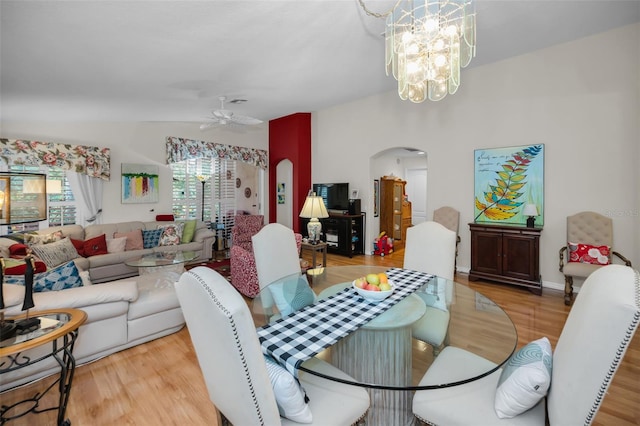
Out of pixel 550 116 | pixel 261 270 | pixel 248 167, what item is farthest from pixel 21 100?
pixel 550 116

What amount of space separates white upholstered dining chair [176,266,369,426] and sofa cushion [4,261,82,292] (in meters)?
1.94

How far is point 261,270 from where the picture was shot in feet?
7.84

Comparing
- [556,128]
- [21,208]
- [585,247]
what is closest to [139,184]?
[21,208]

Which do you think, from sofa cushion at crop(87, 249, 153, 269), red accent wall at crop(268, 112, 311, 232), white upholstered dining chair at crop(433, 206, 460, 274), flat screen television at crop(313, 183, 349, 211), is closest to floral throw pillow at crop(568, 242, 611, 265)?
white upholstered dining chair at crop(433, 206, 460, 274)

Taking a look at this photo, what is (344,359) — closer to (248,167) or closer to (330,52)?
(330,52)

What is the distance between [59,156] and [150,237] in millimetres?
1788

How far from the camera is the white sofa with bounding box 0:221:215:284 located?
411 cm

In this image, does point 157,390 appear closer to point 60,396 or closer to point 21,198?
point 60,396

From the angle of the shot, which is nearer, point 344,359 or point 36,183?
point 344,359

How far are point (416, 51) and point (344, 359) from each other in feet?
7.42

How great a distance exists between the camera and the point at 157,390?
1948 millimetres

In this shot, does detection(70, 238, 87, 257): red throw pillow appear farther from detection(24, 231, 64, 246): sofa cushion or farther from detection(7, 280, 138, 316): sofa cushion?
detection(7, 280, 138, 316): sofa cushion

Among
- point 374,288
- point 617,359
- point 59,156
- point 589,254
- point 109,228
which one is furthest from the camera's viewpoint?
point 109,228

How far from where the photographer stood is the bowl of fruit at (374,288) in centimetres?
173
